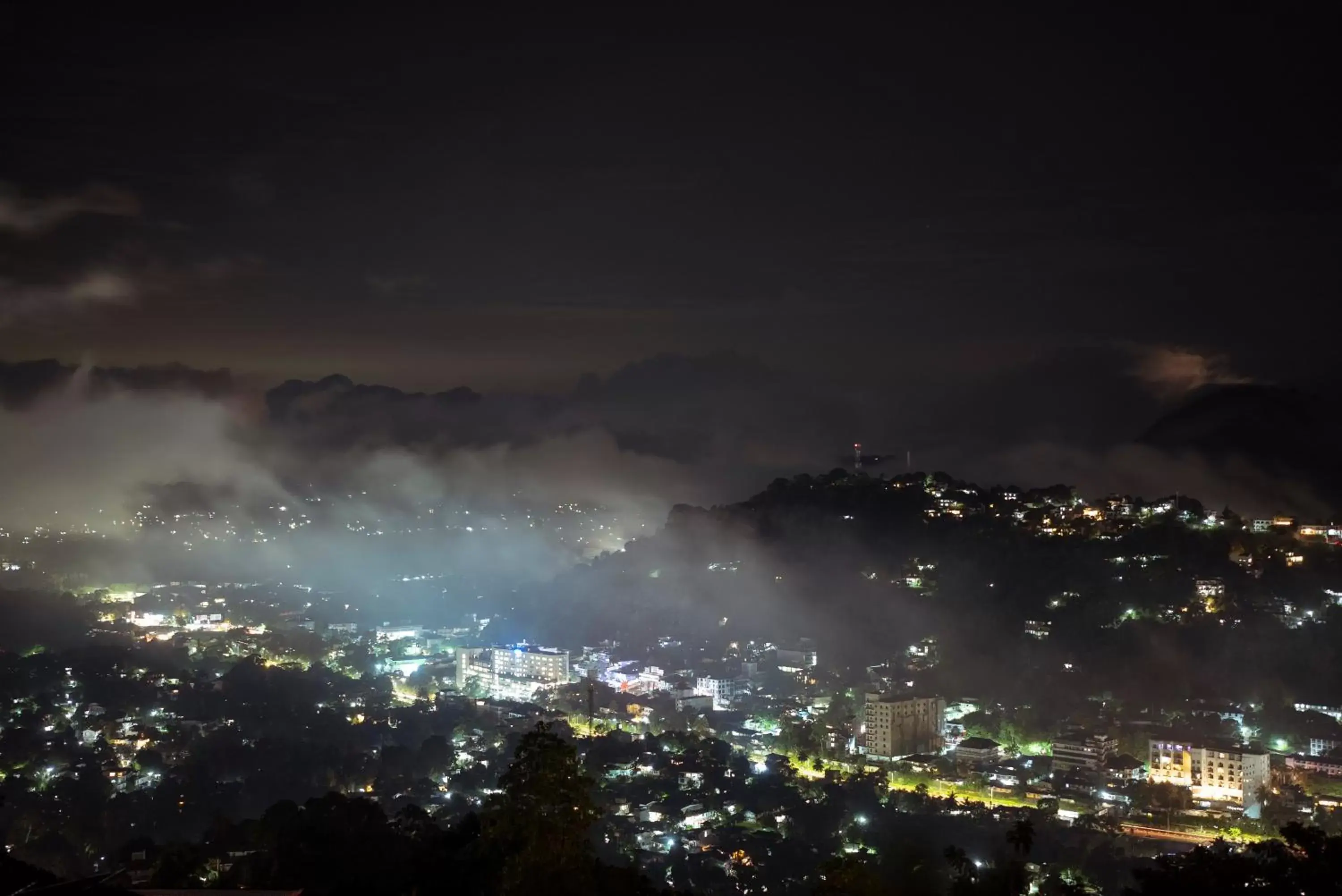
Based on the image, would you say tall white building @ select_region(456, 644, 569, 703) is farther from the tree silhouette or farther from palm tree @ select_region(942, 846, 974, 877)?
the tree silhouette

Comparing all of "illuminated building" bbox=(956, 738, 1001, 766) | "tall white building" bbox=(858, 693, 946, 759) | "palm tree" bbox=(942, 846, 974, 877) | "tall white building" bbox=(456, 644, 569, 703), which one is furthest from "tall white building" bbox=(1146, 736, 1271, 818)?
"tall white building" bbox=(456, 644, 569, 703)

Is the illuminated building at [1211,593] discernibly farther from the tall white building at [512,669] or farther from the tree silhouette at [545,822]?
the tree silhouette at [545,822]

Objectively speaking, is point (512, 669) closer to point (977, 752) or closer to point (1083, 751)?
point (977, 752)

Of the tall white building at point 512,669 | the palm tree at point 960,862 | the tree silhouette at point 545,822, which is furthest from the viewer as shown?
the tall white building at point 512,669

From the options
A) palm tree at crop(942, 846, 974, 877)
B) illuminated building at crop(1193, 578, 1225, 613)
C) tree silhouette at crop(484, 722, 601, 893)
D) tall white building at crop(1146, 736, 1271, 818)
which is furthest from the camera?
illuminated building at crop(1193, 578, 1225, 613)

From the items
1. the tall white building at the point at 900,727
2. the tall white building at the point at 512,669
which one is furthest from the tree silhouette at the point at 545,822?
the tall white building at the point at 512,669

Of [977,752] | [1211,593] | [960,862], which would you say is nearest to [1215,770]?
[977,752]
